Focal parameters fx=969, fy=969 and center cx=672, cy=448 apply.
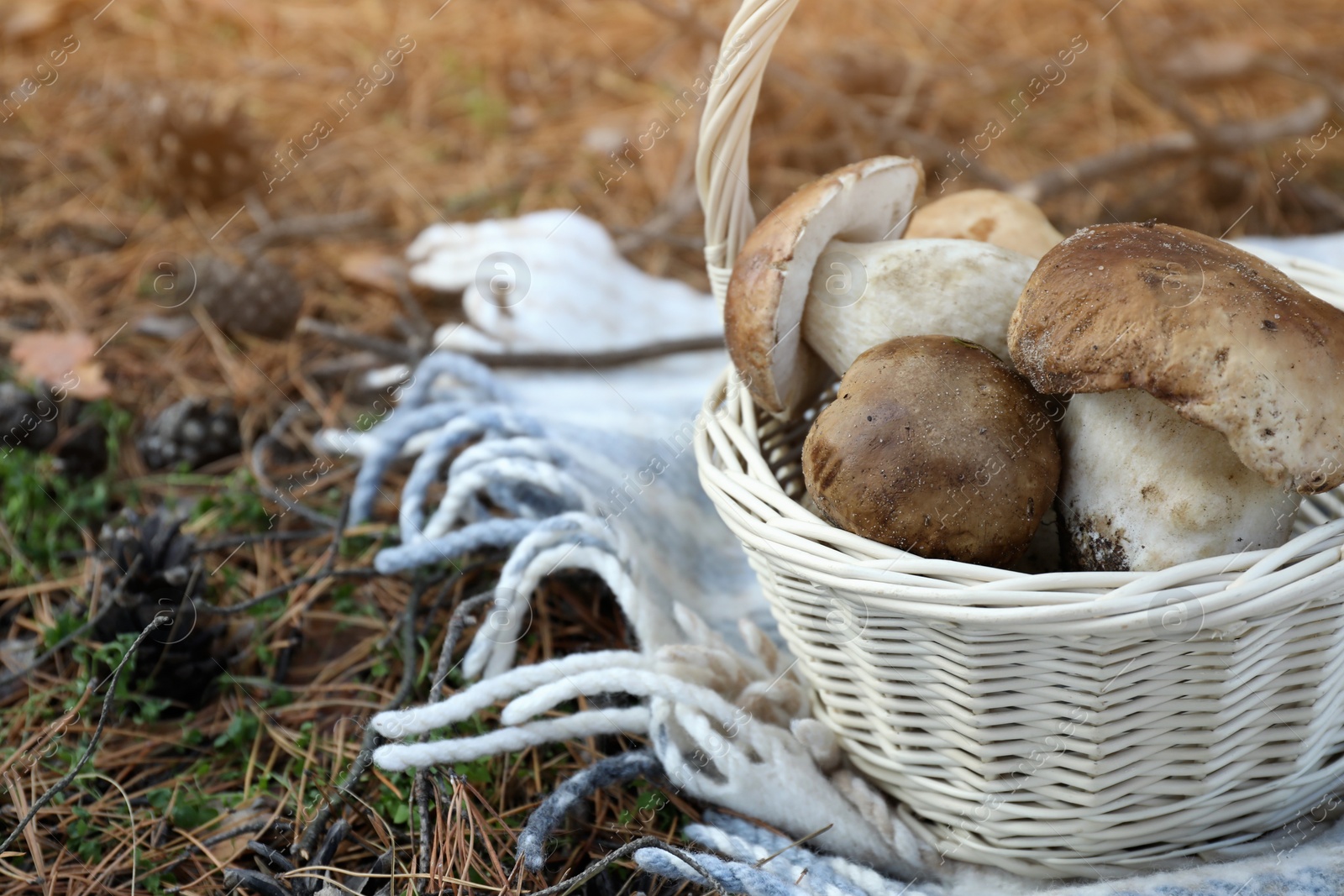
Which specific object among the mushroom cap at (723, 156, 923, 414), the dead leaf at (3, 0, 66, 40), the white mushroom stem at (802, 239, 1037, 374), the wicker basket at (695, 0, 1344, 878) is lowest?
the wicker basket at (695, 0, 1344, 878)

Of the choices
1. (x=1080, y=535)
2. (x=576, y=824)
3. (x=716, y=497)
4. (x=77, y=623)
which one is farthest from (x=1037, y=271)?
(x=77, y=623)

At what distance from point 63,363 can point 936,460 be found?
193 cm

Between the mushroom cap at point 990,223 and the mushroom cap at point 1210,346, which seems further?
the mushroom cap at point 990,223

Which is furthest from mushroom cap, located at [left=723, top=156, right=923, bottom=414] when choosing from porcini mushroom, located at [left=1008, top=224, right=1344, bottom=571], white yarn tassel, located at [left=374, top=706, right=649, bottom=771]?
white yarn tassel, located at [left=374, top=706, right=649, bottom=771]

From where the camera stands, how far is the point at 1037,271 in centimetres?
107

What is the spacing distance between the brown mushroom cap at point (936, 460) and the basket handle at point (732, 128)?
1.06 ft

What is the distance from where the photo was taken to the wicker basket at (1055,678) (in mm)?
904

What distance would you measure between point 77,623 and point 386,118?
224 centimetres

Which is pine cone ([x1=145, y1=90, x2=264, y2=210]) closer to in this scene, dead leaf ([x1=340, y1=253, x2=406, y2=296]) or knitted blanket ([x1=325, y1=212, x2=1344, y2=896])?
dead leaf ([x1=340, y1=253, x2=406, y2=296])

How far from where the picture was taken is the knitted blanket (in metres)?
1.12

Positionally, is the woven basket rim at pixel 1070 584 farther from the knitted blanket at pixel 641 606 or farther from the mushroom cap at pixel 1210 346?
the knitted blanket at pixel 641 606

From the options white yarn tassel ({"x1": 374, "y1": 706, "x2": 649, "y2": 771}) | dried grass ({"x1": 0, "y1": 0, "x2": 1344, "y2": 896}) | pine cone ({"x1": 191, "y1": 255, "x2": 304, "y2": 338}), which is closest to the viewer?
white yarn tassel ({"x1": 374, "y1": 706, "x2": 649, "y2": 771})

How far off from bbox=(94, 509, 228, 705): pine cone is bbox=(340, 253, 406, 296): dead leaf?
1015 mm

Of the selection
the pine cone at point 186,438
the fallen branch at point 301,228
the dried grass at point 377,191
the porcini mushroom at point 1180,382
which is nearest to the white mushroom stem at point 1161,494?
the porcini mushroom at point 1180,382
